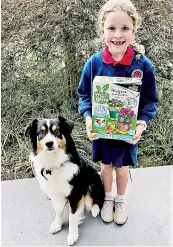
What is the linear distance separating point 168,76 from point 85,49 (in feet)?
2.65

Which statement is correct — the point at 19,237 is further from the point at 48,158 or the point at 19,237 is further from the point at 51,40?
the point at 51,40

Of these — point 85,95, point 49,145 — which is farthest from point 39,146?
point 85,95

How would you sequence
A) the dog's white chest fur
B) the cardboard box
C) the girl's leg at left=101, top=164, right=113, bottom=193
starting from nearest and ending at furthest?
the cardboard box → the dog's white chest fur → the girl's leg at left=101, top=164, right=113, bottom=193

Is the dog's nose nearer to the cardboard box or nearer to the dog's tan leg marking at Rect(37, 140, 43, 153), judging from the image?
the dog's tan leg marking at Rect(37, 140, 43, 153)

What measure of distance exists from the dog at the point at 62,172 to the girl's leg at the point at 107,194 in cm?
4

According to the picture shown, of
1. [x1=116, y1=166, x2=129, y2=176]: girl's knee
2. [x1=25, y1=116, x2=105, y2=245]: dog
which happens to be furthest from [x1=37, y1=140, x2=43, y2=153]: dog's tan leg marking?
[x1=116, y1=166, x2=129, y2=176]: girl's knee

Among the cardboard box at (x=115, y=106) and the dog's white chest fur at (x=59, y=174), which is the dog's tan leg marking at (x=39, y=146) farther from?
the cardboard box at (x=115, y=106)

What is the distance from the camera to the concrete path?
1970 millimetres

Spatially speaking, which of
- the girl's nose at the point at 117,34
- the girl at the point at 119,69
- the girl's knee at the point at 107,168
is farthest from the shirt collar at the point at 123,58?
the girl's knee at the point at 107,168

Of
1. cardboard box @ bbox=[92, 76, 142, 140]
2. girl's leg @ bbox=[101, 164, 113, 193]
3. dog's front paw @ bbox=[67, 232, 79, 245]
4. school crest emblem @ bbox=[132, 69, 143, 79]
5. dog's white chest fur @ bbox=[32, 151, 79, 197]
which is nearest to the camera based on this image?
cardboard box @ bbox=[92, 76, 142, 140]

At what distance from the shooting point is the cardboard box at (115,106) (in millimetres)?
1587

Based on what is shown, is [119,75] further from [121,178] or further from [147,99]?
[121,178]

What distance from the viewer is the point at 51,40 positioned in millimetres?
2996

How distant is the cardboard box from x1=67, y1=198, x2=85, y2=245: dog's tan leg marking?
0.47 meters
